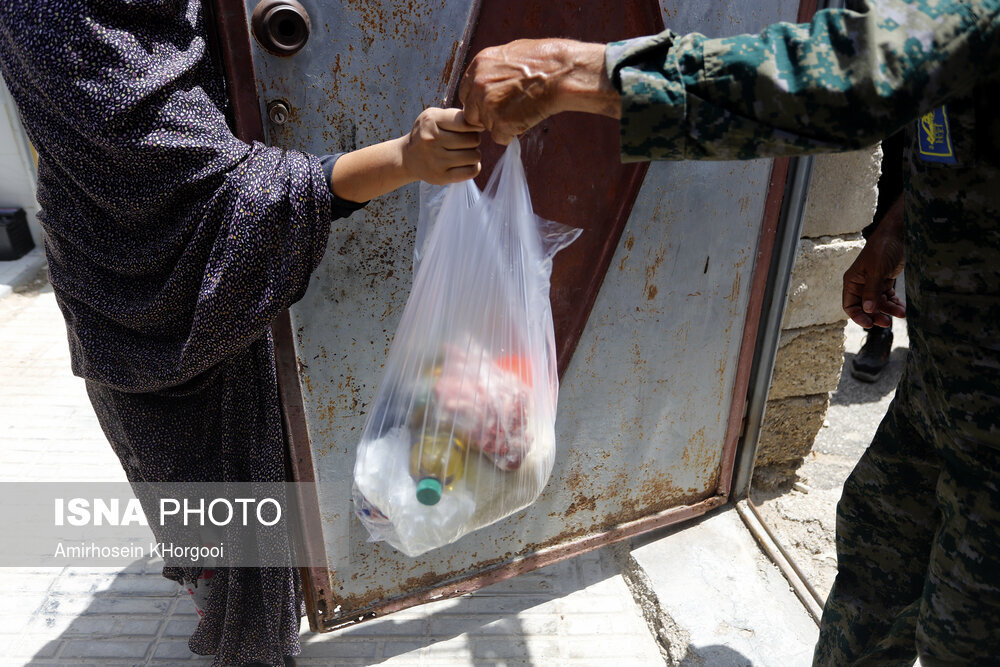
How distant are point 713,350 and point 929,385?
0.82m

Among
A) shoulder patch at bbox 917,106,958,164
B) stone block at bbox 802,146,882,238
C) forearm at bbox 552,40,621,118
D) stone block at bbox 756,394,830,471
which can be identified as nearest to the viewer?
forearm at bbox 552,40,621,118

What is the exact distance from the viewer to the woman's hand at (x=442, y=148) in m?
1.20

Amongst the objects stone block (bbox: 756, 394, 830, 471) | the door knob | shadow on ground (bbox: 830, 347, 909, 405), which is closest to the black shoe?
shadow on ground (bbox: 830, 347, 909, 405)

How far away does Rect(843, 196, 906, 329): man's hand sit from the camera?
1.65 meters

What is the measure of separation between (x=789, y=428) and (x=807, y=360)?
0.89 ft

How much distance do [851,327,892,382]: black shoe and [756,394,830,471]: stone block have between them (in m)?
1.05

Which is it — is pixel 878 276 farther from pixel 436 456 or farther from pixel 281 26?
pixel 281 26

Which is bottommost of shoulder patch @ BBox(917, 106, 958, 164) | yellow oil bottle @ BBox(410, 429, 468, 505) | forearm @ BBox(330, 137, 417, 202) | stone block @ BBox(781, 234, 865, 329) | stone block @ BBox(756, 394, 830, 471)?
stone block @ BBox(756, 394, 830, 471)

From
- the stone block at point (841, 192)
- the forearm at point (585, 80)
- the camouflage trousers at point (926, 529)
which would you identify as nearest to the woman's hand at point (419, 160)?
the forearm at point (585, 80)

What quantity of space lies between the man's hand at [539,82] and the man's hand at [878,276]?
908 mm

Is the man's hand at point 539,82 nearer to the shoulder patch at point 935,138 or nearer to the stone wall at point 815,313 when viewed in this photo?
the shoulder patch at point 935,138

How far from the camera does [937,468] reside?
1433 mm

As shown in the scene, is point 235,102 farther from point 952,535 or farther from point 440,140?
point 952,535

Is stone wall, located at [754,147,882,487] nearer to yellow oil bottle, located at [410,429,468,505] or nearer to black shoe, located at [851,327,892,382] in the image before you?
black shoe, located at [851,327,892,382]
